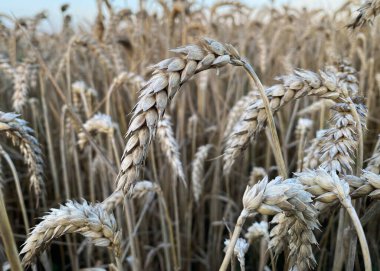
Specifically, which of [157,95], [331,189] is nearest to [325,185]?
[331,189]

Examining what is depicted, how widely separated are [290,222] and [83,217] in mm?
387

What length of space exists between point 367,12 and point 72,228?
32.1 inches

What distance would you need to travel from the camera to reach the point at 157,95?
70 centimetres

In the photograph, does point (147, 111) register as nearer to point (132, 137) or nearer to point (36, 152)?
point (132, 137)

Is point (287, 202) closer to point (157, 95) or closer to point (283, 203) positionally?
point (283, 203)

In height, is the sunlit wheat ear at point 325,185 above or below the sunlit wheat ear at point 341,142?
below

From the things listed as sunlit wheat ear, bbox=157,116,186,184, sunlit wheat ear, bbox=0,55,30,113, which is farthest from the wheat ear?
sunlit wheat ear, bbox=0,55,30,113

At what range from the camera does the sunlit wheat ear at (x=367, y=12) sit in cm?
100

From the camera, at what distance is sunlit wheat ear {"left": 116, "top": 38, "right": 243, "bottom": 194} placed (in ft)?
2.24

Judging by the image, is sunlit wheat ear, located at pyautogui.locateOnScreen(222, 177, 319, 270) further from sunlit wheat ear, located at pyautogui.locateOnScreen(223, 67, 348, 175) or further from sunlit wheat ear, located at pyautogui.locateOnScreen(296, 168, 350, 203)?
sunlit wheat ear, located at pyautogui.locateOnScreen(223, 67, 348, 175)

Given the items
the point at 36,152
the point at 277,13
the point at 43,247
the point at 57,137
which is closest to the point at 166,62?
the point at 43,247

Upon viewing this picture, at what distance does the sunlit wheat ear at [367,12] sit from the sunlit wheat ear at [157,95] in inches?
17.8

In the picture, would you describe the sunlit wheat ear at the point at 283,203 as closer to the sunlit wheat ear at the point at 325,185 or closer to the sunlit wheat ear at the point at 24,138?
the sunlit wheat ear at the point at 325,185

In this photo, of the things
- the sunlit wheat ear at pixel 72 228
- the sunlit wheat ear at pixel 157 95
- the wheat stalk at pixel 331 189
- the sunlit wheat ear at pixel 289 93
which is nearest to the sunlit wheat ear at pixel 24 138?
the sunlit wheat ear at pixel 72 228
